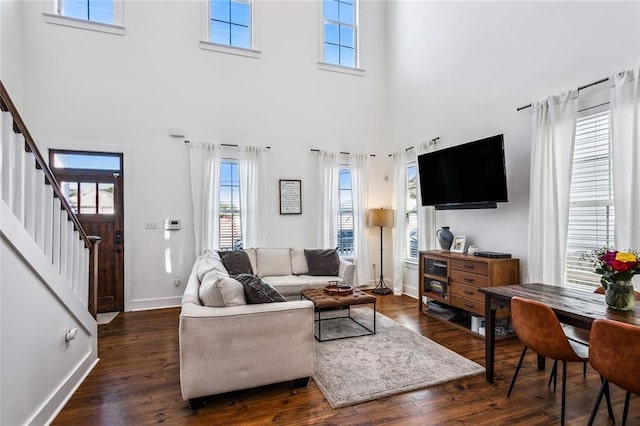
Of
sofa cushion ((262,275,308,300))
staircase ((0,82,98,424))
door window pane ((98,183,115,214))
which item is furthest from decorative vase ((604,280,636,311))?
door window pane ((98,183,115,214))

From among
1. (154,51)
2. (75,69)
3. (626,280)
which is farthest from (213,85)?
(626,280)

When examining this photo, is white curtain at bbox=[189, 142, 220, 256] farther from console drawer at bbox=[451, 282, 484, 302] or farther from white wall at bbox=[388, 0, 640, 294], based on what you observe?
console drawer at bbox=[451, 282, 484, 302]

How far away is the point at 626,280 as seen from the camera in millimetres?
2021

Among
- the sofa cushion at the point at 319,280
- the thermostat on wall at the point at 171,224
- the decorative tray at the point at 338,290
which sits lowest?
→ the sofa cushion at the point at 319,280

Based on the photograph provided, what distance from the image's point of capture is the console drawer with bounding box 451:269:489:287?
3.58 metres

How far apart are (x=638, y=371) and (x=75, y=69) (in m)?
6.21

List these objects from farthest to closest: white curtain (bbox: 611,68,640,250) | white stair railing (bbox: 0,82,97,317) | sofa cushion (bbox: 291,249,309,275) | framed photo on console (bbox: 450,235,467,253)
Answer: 1. sofa cushion (bbox: 291,249,309,275)
2. framed photo on console (bbox: 450,235,467,253)
3. white curtain (bbox: 611,68,640,250)
4. white stair railing (bbox: 0,82,97,317)

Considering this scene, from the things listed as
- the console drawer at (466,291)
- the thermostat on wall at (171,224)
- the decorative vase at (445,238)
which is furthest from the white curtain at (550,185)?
the thermostat on wall at (171,224)

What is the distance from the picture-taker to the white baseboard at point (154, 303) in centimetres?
470

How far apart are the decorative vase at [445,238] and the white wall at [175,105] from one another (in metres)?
2.04

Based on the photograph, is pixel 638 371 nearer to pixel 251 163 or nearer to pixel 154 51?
pixel 251 163

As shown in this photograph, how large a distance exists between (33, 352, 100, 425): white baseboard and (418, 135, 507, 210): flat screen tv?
411 centimetres

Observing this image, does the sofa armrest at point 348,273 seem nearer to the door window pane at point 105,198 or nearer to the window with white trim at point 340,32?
the door window pane at point 105,198

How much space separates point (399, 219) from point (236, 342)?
3.86 metres
